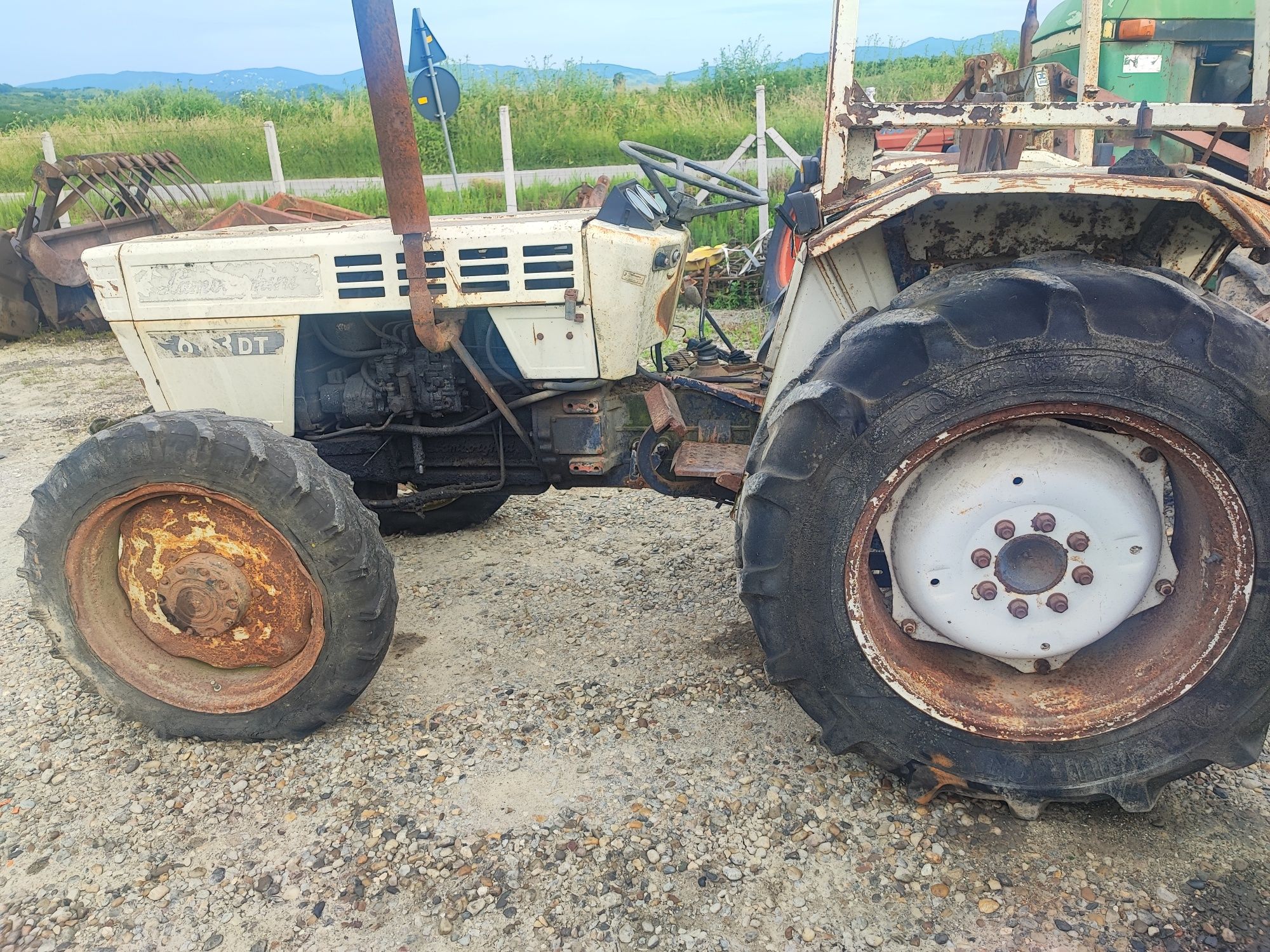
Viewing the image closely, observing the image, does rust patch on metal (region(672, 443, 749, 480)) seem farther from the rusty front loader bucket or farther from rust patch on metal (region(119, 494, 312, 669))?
the rusty front loader bucket

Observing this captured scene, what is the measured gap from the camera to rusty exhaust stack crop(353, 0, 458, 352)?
7.90ft

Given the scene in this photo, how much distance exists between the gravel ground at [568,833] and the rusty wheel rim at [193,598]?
196 millimetres

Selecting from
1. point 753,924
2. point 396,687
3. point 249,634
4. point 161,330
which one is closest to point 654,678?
point 396,687

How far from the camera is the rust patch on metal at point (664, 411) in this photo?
2844 mm

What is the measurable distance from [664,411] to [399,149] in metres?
1.06

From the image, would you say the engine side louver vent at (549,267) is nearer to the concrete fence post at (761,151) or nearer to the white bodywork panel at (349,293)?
the white bodywork panel at (349,293)

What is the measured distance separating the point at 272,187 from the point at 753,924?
12.5m

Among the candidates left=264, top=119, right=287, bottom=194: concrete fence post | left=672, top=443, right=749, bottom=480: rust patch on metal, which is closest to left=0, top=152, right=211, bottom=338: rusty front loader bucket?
left=264, top=119, right=287, bottom=194: concrete fence post

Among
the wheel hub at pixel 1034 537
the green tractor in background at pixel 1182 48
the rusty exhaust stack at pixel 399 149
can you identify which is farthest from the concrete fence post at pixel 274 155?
the wheel hub at pixel 1034 537

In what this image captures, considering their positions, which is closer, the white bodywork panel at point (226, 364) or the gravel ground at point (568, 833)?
the gravel ground at point (568, 833)

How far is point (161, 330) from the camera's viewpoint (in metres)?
2.93

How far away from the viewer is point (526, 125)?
581 inches

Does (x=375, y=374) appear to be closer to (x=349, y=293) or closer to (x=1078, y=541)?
(x=349, y=293)

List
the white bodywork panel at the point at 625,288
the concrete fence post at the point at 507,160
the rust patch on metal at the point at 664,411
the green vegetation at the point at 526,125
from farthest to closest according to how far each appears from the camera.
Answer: the green vegetation at the point at 526,125 < the concrete fence post at the point at 507,160 < the rust patch on metal at the point at 664,411 < the white bodywork panel at the point at 625,288
